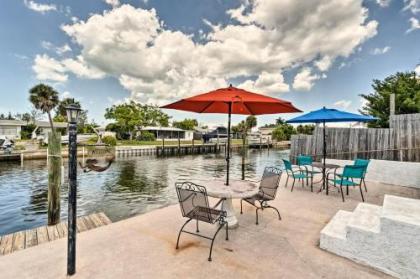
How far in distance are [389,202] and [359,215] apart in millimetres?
495

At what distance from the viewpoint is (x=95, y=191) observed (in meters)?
10.2

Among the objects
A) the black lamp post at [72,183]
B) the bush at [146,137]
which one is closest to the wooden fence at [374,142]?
the black lamp post at [72,183]

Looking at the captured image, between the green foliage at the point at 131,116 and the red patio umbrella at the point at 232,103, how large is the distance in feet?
117

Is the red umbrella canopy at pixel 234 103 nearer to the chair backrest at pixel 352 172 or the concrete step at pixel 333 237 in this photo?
the concrete step at pixel 333 237

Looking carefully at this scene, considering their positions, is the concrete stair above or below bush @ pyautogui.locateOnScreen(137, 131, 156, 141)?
below

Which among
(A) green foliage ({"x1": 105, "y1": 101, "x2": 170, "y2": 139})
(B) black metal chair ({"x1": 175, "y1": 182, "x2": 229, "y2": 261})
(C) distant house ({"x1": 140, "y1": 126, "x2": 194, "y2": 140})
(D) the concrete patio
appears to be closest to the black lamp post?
(D) the concrete patio

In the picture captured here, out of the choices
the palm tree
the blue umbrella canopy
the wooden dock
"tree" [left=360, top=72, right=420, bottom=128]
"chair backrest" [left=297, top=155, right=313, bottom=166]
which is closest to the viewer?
the wooden dock

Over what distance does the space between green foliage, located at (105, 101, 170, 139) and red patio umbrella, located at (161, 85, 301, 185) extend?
117 feet

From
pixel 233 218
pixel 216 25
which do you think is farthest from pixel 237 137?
pixel 233 218

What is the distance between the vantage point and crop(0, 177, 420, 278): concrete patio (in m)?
2.41

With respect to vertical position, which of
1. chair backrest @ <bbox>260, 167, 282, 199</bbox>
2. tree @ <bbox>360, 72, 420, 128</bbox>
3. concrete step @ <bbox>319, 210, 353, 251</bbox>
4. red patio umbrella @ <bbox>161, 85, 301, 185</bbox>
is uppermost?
tree @ <bbox>360, 72, 420, 128</bbox>

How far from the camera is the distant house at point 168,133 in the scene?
4500 cm

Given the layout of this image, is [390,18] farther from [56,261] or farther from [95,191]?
[95,191]

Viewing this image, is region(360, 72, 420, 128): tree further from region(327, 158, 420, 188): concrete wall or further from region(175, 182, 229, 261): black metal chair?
region(175, 182, 229, 261): black metal chair
